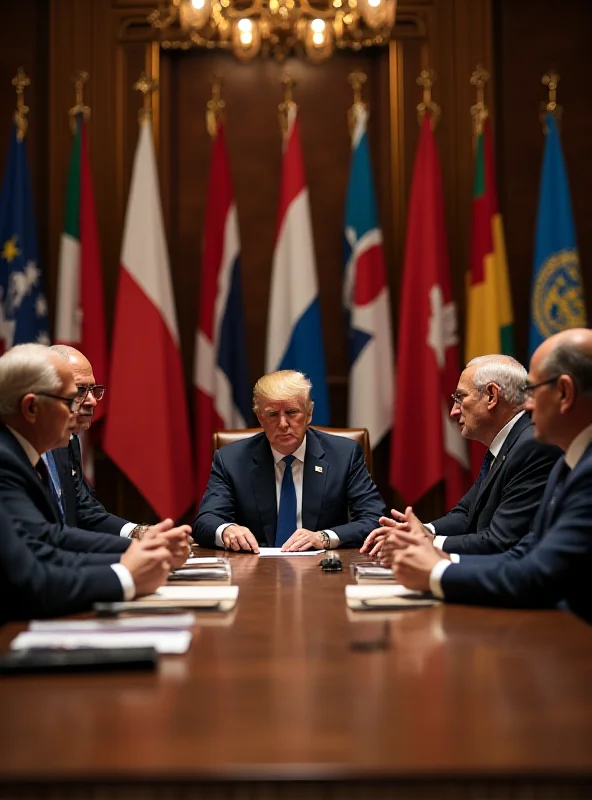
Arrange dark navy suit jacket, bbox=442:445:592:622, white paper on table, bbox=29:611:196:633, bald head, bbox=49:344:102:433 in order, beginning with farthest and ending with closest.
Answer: bald head, bbox=49:344:102:433 → dark navy suit jacket, bbox=442:445:592:622 → white paper on table, bbox=29:611:196:633

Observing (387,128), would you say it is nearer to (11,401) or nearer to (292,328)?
(292,328)

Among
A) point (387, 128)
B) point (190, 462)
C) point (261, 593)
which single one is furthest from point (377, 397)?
point (261, 593)

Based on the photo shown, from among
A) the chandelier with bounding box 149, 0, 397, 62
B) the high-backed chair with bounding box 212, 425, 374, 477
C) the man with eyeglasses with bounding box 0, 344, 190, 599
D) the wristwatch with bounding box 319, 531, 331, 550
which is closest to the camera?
the man with eyeglasses with bounding box 0, 344, 190, 599

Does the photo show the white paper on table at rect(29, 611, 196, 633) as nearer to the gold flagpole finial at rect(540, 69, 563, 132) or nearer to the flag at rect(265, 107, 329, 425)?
the flag at rect(265, 107, 329, 425)

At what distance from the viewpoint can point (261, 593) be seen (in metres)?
2.74

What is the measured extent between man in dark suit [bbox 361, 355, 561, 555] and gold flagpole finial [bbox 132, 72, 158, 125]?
3205 mm

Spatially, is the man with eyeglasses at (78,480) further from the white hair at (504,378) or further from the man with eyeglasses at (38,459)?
the white hair at (504,378)

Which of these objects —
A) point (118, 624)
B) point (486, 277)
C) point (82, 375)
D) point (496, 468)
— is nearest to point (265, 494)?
point (82, 375)

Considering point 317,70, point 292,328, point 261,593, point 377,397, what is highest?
point 317,70

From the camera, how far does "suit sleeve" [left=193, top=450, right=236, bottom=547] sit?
3.94 metres

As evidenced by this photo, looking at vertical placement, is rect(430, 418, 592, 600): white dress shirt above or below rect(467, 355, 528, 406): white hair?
below

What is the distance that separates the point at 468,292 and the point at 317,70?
1733 mm

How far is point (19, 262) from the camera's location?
20.0 feet

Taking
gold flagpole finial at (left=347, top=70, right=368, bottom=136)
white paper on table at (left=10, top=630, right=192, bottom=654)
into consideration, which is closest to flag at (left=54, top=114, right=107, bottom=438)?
gold flagpole finial at (left=347, top=70, right=368, bottom=136)
